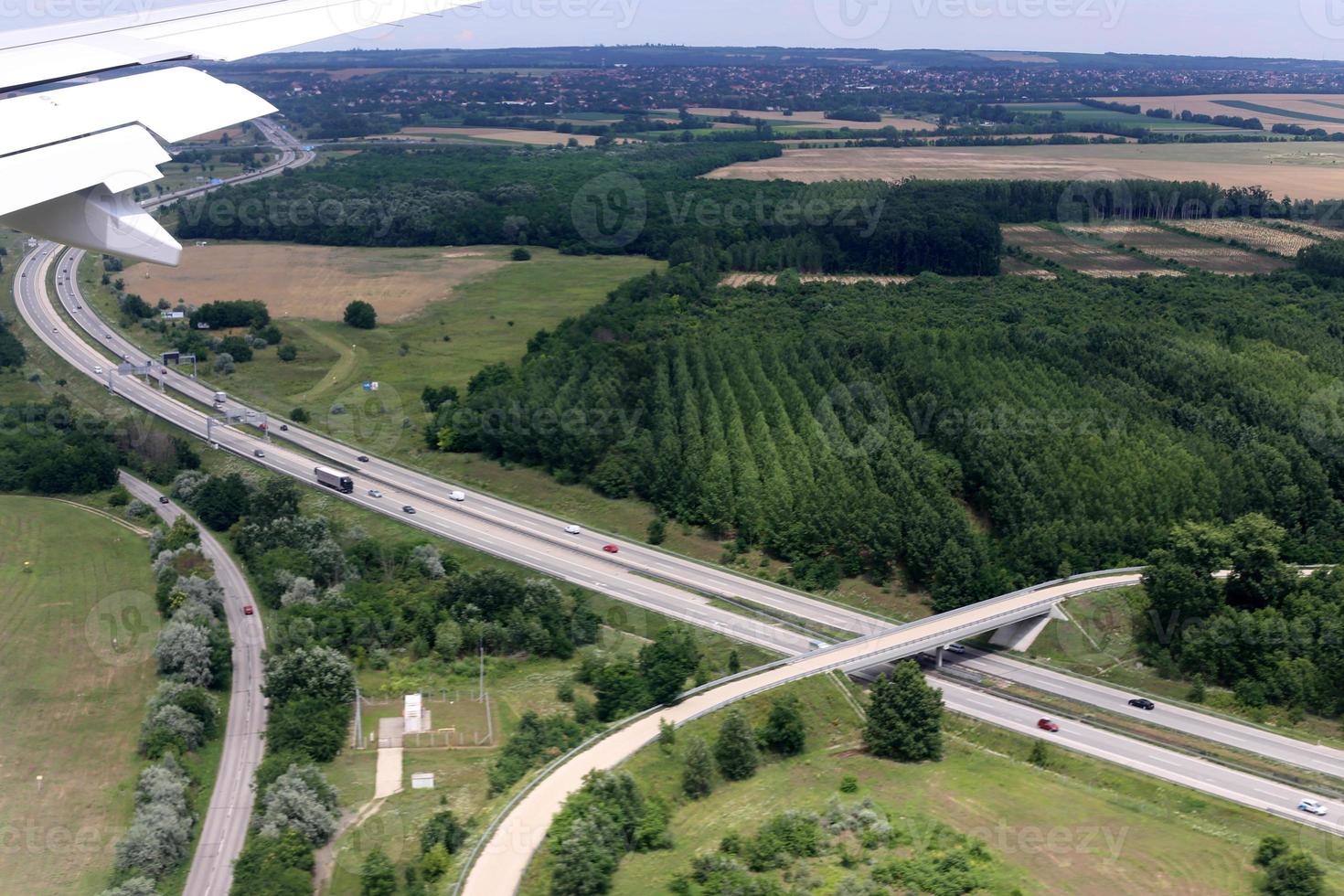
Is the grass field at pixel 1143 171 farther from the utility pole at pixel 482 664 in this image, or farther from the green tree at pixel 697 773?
the green tree at pixel 697 773

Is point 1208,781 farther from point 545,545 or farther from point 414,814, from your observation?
point 545,545

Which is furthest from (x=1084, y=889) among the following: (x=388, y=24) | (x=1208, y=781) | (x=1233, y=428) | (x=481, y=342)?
(x=481, y=342)

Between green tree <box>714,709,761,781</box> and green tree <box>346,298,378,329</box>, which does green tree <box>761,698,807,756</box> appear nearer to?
green tree <box>714,709,761,781</box>

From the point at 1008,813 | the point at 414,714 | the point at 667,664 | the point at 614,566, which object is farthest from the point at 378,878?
the point at 614,566

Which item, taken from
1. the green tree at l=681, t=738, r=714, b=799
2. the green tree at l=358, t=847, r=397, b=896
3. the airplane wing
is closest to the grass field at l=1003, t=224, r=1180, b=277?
the green tree at l=681, t=738, r=714, b=799

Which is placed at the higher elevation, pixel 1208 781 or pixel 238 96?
pixel 238 96

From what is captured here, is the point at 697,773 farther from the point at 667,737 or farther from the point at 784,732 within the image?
the point at 784,732

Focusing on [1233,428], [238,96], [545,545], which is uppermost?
[238,96]
